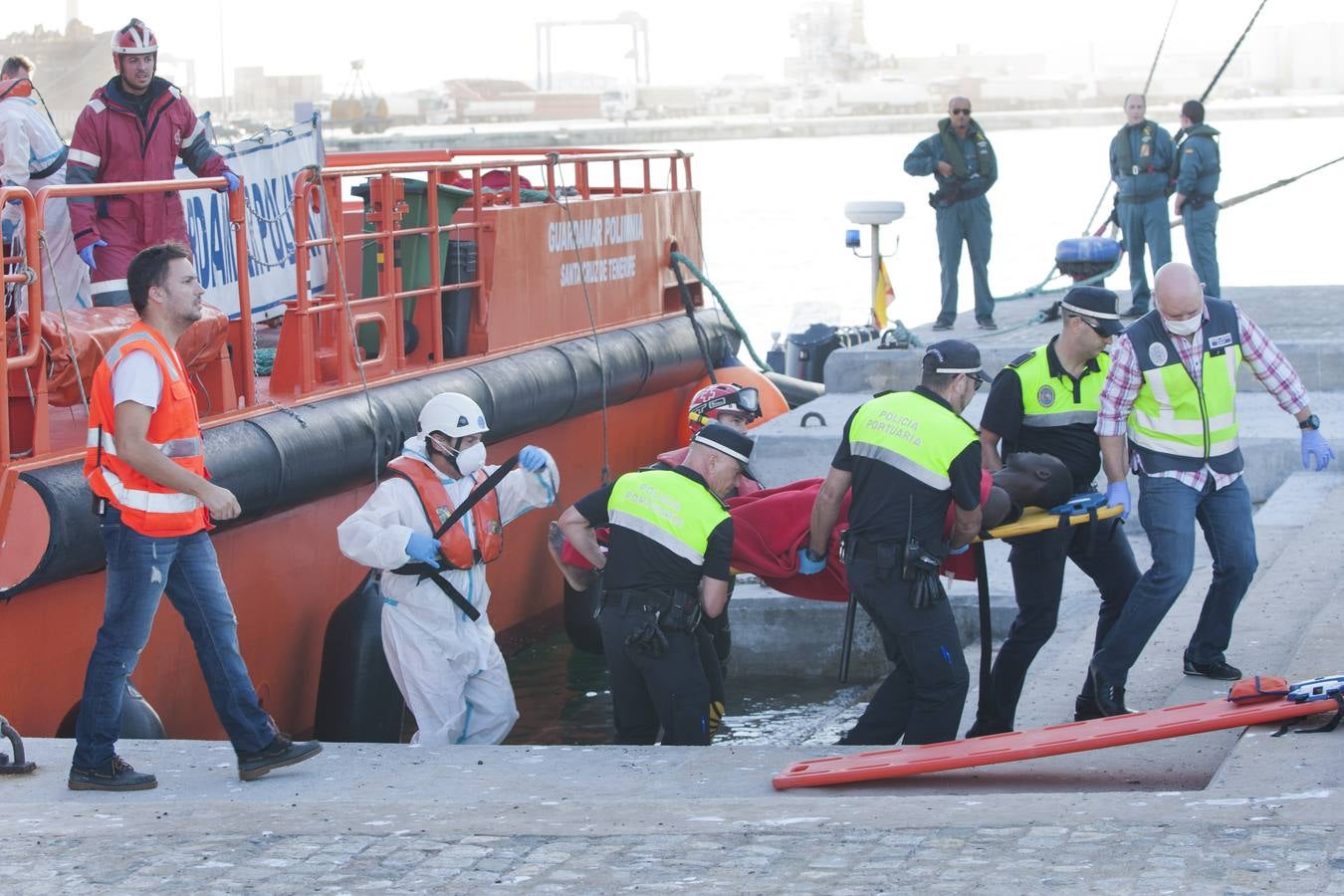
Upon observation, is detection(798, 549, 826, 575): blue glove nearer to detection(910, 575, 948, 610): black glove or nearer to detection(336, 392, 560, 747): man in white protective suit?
detection(910, 575, 948, 610): black glove

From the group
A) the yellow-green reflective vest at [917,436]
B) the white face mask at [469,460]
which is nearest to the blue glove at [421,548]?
the white face mask at [469,460]

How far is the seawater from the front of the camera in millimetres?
34156

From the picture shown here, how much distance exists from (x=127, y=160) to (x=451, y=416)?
2321mm

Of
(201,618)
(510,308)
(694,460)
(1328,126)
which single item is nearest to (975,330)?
(510,308)

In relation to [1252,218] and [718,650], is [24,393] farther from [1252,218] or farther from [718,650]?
[1252,218]

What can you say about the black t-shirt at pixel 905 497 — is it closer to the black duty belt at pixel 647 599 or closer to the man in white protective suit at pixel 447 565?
the black duty belt at pixel 647 599

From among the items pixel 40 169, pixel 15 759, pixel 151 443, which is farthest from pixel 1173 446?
pixel 40 169

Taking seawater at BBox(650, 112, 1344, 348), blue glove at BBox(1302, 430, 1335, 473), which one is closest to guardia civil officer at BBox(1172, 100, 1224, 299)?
seawater at BBox(650, 112, 1344, 348)

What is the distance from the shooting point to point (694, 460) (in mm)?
5711

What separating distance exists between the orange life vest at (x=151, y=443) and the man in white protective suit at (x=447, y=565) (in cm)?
127

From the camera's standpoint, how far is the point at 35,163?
7898 millimetres

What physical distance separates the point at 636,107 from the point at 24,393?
14102cm

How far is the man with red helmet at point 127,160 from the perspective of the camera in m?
7.48

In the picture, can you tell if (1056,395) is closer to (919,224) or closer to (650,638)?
(650,638)
